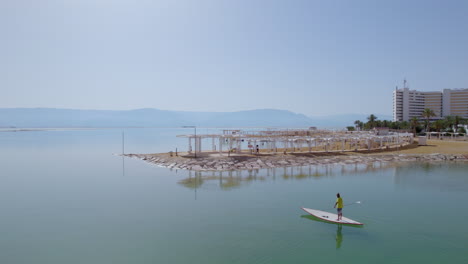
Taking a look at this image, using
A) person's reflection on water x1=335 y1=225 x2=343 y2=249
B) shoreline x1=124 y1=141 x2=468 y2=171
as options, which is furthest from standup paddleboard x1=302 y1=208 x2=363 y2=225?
shoreline x1=124 y1=141 x2=468 y2=171

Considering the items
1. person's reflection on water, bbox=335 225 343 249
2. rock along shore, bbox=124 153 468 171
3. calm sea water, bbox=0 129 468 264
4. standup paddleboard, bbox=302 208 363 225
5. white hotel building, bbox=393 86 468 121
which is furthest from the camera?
white hotel building, bbox=393 86 468 121

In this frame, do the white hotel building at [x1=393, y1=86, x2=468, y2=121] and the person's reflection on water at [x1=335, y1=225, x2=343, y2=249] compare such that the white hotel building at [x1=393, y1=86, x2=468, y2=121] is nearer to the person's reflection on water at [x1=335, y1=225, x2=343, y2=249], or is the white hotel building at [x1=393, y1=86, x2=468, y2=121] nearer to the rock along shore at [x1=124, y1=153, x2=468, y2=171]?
the rock along shore at [x1=124, y1=153, x2=468, y2=171]

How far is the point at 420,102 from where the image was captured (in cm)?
12044

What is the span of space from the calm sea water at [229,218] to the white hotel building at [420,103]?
325 ft

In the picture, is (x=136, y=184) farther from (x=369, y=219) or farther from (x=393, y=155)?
(x=393, y=155)

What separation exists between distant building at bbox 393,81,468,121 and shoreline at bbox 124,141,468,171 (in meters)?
80.6

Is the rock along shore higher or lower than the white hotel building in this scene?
lower

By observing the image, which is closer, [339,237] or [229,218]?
[339,237]

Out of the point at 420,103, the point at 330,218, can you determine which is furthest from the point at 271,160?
the point at 420,103

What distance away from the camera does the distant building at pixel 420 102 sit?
11662 centimetres

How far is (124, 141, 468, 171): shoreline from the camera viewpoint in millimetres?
33094

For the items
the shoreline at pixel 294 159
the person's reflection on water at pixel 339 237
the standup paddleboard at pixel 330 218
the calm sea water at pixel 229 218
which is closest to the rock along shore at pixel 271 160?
the shoreline at pixel 294 159

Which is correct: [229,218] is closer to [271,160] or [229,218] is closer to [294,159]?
[271,160]

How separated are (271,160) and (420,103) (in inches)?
4207
